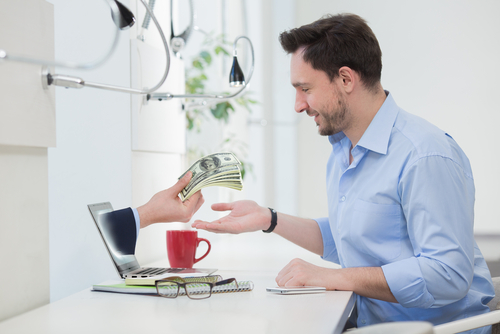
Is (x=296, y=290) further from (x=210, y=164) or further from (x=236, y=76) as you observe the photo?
(x=236, y=76)

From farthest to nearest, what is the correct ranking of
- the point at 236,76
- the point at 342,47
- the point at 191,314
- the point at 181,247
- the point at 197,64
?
the point at 197,64 → the point at 236,76 → the point at 181,247 → the point at 342,47 → the point at 191,314

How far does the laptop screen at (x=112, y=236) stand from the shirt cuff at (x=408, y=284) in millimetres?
628

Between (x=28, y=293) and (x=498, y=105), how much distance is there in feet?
9.82

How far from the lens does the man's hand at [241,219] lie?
1144mm

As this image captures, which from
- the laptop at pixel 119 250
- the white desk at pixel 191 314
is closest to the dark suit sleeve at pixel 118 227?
the laptop at pixel 119 250

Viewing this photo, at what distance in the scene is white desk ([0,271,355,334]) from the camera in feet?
2.46

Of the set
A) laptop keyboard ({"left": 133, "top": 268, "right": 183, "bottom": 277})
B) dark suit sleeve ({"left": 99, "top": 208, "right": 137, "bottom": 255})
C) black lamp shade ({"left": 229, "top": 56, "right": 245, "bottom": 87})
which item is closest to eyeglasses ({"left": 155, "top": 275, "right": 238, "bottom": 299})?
laptop keyboard ({"left": 133, "top": 268, "right": 183, "bottom": 277})

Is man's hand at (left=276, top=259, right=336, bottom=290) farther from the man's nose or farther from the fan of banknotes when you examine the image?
the man's nose

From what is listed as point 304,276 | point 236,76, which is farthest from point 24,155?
point 236,76

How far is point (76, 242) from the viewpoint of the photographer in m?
1.25

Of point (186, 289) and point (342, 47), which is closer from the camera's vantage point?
point (186, 289)

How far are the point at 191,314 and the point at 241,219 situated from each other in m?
0.41

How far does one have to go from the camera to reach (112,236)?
1.12m

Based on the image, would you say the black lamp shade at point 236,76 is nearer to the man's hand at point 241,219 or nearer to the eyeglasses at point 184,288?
the man's hand at point 241,219
